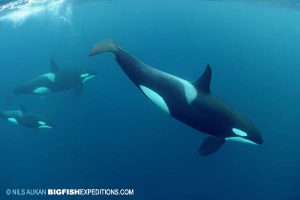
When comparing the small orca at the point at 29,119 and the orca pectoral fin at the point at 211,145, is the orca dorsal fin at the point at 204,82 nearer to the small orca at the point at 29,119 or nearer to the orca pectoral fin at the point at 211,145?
the orca pectoral fin at the point at 211,145

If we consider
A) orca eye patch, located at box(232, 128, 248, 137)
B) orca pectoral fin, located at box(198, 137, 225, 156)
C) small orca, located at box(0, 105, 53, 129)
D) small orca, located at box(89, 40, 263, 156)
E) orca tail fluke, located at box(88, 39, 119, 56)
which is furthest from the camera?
small orca, located at box(0, 105, 53, 129)

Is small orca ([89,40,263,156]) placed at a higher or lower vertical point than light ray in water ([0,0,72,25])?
lower

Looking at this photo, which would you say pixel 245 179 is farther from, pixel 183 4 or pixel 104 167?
pixel 183 4

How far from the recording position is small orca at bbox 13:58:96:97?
42.6 ft

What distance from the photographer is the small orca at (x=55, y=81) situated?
12992 millimetres

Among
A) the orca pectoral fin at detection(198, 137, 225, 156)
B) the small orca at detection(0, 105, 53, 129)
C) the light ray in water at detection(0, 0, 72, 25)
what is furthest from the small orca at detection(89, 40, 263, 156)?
the light ray in water at detection(0, 0, 72, 25)

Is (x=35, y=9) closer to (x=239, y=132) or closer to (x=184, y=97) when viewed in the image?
(x=184, y=97)

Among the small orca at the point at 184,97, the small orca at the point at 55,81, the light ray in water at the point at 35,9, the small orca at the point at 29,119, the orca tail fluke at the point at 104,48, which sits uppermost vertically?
the light ray in water at the point at 35,9

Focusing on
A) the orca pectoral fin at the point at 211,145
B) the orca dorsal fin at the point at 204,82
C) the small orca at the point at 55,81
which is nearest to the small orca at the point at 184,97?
the orca dorsal fin at the point at 204,82

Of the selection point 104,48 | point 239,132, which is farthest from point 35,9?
point 239,132

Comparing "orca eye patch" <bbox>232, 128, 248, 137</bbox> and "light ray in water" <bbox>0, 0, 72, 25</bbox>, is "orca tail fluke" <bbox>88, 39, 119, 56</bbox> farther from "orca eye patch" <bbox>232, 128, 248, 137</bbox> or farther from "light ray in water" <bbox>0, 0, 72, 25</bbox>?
"light ray in water" <bbox>0, 0, 72, 25</bbox>

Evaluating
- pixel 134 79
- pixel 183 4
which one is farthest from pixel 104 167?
pixel 183 4

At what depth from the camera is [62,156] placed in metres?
16.9

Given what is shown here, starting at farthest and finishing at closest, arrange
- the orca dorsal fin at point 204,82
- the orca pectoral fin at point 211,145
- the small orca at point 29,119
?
the small orca at point 29,119
the orca pectoral fin at point 211,145
the orca dorsal fin at point 204,82
